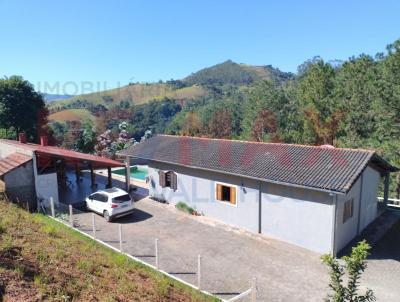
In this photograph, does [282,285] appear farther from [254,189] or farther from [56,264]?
[56,264]

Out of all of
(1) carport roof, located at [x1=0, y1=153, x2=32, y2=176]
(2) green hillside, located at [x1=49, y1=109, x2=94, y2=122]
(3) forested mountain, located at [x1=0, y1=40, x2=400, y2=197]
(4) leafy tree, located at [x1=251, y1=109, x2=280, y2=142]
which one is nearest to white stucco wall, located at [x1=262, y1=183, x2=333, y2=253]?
(3) forested mountain, located at [x1=0, y1=40, x2=400, y2=197]

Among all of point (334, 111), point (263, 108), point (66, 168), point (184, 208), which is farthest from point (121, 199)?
point (263, 108)

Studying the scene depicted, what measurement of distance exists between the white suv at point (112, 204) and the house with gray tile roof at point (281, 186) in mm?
3439

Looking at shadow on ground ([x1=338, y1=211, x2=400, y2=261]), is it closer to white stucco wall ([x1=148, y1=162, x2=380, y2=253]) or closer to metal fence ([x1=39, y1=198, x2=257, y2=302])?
white stucco wall ([x1=148, y1=162, x2=380, y2=253])

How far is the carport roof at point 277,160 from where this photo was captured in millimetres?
14406

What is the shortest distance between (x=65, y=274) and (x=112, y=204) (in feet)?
31.4

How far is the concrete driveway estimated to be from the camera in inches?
456

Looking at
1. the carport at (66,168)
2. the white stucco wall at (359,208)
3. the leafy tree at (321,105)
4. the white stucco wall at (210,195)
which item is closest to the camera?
the white stucco wall at (359,208)

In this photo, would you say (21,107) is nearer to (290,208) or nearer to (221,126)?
(290,208)

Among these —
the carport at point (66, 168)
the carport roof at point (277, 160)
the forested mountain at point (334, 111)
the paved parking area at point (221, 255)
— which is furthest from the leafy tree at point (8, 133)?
the paved parking area at point (221, 255)

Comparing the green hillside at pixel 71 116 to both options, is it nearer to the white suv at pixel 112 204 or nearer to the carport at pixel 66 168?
the carport at pixel 66 168

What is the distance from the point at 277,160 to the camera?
17.1 meters

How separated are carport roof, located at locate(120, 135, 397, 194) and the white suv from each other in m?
3.62

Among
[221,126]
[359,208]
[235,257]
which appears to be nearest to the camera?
[235,257]
